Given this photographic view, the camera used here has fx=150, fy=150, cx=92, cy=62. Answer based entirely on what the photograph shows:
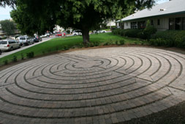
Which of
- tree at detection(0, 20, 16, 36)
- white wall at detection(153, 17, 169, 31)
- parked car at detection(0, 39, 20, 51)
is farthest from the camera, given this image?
tree at detection(0, 20, 16, 36)

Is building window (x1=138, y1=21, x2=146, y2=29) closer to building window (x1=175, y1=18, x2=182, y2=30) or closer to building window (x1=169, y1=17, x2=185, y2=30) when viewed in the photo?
building window (x1=169, y1=17, x2=185, y2=30)

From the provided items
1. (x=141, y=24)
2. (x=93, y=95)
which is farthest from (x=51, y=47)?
(x=93, y=95)

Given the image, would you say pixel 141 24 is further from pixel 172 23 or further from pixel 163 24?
pixel 172 23

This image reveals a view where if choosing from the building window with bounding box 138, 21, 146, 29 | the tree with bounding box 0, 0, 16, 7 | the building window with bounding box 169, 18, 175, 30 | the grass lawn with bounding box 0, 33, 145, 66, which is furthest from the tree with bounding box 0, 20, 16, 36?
the tree with bounding box 0, 0, 16, 7

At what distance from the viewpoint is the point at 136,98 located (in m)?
4.48

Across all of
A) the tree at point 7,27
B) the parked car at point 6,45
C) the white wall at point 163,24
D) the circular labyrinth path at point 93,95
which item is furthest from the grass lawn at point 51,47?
the tree at point 7,27

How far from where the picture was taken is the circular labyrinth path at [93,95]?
3850mm

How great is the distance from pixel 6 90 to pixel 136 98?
16.3ft

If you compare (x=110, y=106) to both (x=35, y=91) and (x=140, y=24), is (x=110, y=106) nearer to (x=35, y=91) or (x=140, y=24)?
(x=35, y=91)

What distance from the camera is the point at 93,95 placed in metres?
4.95

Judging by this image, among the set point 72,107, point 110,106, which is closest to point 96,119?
point 110,106

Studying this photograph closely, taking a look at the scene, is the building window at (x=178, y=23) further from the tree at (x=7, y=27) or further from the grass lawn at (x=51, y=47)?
the tree at (x=7, y=27)

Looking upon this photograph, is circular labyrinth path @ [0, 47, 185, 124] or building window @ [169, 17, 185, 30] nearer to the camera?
circular labyrinth path @ [0, 47, 185, 124]

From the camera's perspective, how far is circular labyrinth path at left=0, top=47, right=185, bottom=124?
Result: 12.6ft
